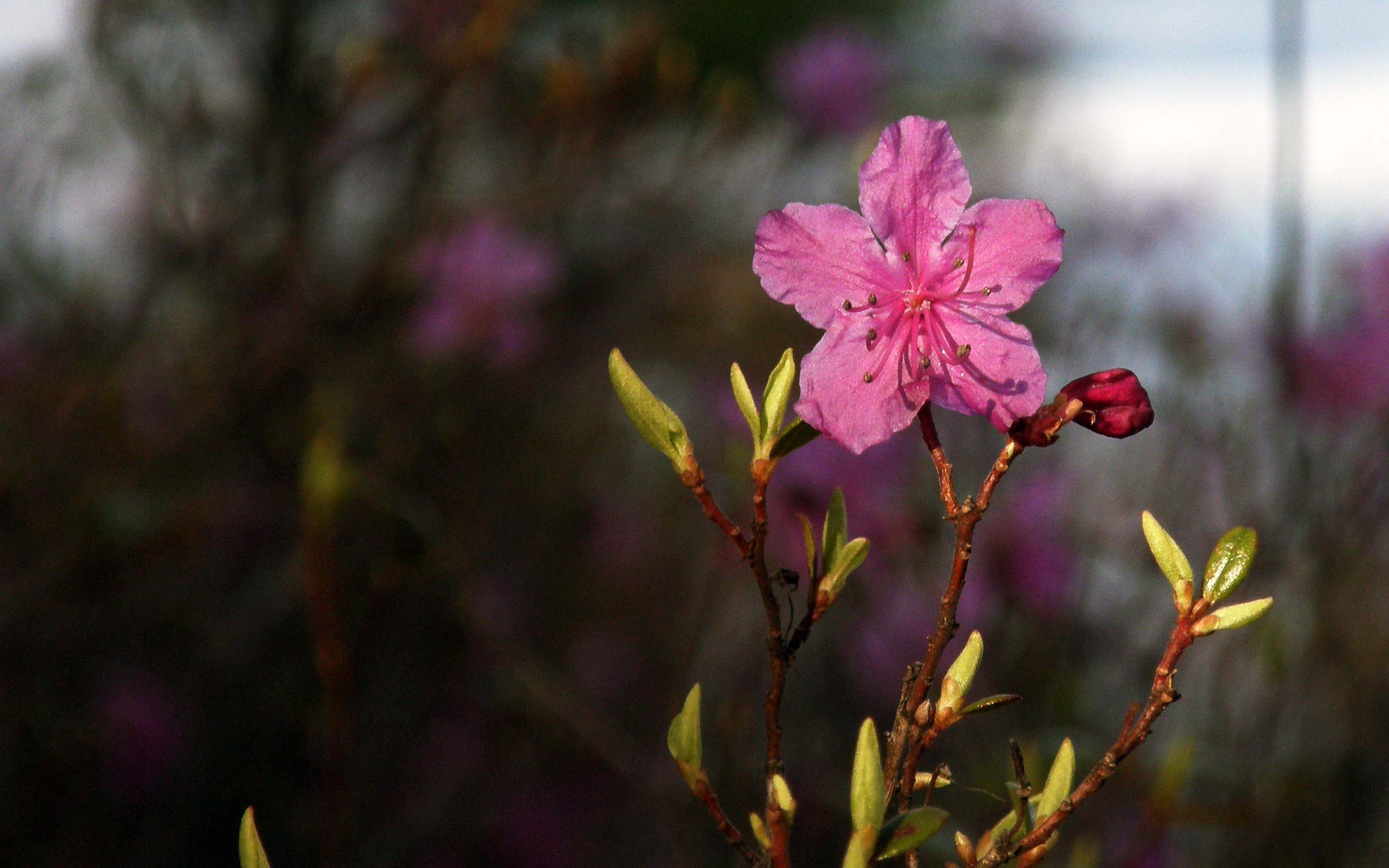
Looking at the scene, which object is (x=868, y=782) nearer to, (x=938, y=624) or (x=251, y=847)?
(x=938, y=624)

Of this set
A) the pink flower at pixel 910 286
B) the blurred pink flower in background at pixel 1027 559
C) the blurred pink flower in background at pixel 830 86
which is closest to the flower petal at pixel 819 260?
the pink flower at pixel 910 286

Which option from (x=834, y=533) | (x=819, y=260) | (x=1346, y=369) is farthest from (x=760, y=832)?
(x=1346, y=369)

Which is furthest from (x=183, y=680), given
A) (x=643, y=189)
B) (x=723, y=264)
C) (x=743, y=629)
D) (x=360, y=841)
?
(x=723, y=264)

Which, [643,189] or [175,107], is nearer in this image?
[175,107]

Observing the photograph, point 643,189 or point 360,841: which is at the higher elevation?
point 643,189

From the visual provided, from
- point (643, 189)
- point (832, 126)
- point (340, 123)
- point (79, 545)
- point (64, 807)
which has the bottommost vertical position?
point (64, 807)

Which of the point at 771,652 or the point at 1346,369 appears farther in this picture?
the point at 1346,369

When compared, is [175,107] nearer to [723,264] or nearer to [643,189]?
[643,189]

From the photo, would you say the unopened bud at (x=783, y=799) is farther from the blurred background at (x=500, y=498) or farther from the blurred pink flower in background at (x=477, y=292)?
the blurred pink flower in background at (x=477, y=292)
